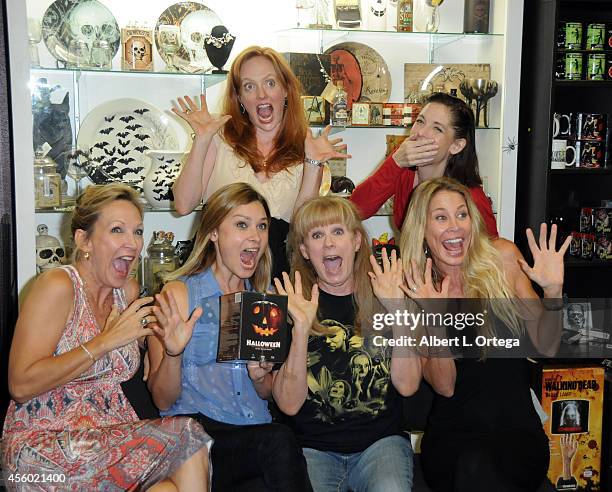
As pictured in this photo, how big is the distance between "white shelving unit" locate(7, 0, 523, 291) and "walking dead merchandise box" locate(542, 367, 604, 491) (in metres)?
0.71

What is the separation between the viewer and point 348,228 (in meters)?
2.34

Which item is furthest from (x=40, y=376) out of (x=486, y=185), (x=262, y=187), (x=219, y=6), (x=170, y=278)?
(x=486, y=185)

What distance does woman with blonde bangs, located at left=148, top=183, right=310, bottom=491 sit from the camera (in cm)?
208

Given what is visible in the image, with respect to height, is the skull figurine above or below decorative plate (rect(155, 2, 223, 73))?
below

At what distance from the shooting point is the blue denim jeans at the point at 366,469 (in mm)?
2121

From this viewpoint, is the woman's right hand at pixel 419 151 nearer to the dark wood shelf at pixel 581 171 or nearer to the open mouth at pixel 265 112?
the open mouth at pixel 265 112

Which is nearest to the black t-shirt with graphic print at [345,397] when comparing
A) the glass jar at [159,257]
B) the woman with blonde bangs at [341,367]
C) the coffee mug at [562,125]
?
the woman with blonde bangs at [341,367]

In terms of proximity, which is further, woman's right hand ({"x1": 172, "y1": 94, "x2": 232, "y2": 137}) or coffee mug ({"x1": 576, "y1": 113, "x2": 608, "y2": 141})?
coffee mug ({"x1": 576, "y1": 113, "x2": 608, "y2": 141})

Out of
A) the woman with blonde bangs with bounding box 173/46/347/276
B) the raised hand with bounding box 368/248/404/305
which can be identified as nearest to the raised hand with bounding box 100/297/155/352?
the raised hand with bounding box 368/248/404/305

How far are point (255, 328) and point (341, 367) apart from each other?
306 millimetres

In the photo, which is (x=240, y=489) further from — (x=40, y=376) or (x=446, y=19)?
(x=446, y=19)

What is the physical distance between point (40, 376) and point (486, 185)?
234 centimetres

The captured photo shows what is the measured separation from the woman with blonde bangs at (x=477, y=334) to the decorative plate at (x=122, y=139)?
138cm

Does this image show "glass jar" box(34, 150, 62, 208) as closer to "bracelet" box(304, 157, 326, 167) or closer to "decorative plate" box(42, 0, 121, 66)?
"decorative plate" box(42, 0, 121, 66)
